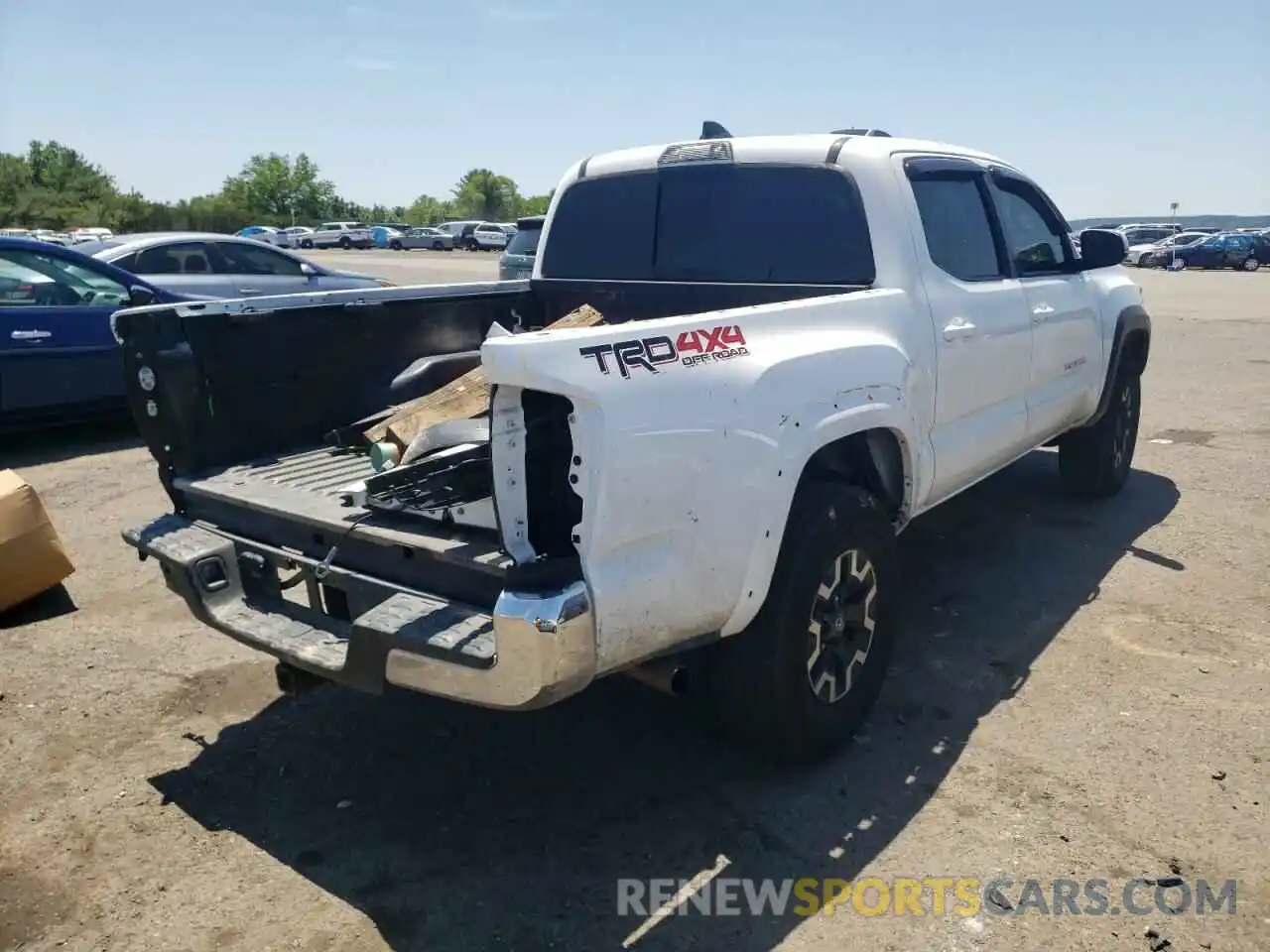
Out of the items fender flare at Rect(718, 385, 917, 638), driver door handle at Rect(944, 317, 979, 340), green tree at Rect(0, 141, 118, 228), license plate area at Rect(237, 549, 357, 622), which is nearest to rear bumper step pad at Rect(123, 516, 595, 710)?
license plate area at Rect(237, 549, 357, 622)

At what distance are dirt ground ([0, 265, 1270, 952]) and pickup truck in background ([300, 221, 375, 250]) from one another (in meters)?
56.7

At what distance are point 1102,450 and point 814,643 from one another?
3830mm

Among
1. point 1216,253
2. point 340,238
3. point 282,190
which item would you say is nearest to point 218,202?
point 282,190

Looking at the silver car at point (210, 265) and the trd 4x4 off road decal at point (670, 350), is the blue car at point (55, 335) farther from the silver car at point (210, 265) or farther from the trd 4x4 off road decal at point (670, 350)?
the trd 4x4 off road decal at point (670, 350)

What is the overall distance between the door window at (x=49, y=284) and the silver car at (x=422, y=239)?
154ft

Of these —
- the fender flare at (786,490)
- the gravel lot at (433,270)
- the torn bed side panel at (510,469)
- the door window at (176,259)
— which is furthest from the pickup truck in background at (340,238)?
the torn bed side panel at (510,469)

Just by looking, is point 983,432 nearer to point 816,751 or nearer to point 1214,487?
point 816,751

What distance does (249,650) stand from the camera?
4.45 meters

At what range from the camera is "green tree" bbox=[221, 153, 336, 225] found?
91000 millimetres

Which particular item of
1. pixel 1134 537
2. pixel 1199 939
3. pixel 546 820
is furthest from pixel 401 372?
pixel 1134 537

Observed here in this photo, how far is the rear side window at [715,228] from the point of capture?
401 centimetres

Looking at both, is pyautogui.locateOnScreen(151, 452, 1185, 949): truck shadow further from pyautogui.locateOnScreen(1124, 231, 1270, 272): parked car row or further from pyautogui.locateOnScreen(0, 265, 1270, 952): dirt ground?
pyautogui.locateOnScreen(1124, 231, 1270, 272): parked car row

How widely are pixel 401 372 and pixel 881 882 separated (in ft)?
9.06

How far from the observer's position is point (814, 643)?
3279 mm
